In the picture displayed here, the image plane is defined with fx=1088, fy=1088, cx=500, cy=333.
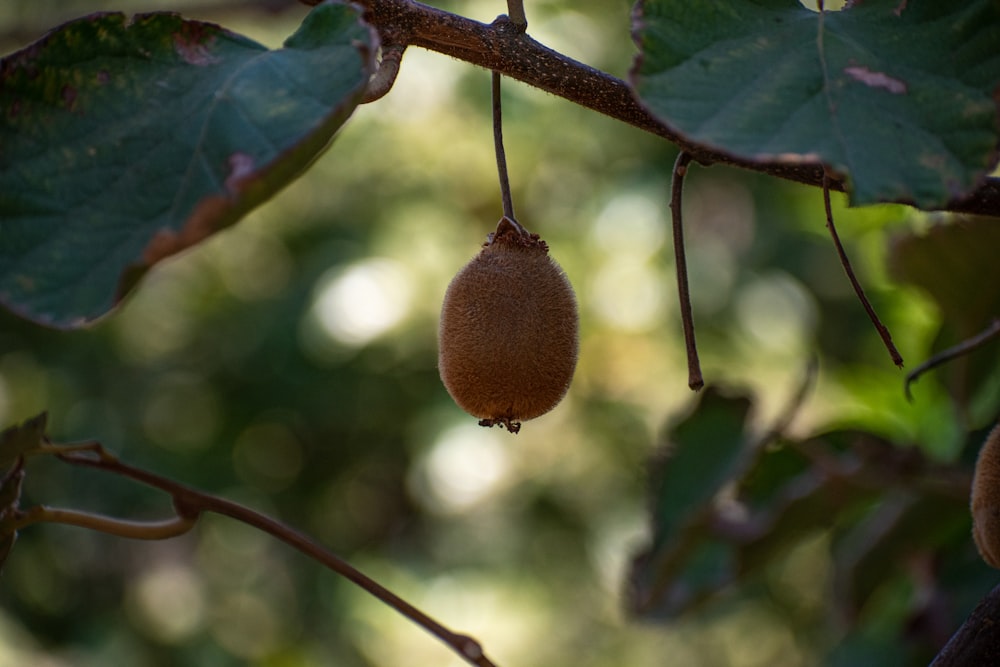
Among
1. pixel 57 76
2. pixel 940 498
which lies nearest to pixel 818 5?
pixel 57 76

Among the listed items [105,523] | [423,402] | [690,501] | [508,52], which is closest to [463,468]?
[423,402]

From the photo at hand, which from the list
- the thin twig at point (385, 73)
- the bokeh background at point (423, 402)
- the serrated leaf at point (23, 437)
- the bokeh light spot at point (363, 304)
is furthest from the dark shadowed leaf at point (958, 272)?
the bokeh light spot at point (363, 304)

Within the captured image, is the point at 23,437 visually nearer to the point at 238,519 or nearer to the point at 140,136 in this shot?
the point at 238,519

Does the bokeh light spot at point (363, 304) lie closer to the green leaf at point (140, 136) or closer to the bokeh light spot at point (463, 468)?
the bokeh light spot at point (463, 468)

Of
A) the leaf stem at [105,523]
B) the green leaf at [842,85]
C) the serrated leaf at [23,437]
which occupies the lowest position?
the leaf stem at [105,523]

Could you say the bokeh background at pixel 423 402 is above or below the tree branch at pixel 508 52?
below

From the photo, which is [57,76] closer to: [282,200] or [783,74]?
[783,74]
